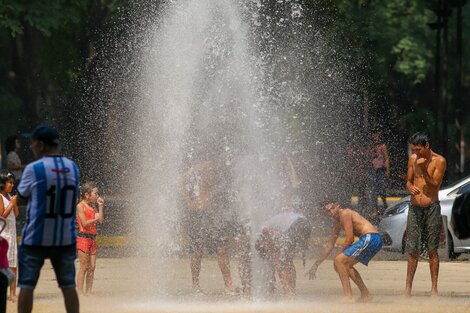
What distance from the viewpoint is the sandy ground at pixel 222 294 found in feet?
46.0

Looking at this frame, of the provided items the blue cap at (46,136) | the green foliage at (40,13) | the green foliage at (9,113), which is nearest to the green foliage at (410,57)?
the green foliage at (9,113)

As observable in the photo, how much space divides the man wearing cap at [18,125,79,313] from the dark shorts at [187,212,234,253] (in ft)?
15.5

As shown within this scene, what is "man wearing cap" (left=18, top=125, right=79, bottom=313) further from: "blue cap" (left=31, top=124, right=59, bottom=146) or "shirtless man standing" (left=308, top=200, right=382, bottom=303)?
"shirtless man standing" (left=308, top=200, right=382, bottom=303)

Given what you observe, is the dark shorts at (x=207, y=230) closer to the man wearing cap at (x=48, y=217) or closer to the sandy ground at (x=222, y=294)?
the sandy ground at (x=222, y=294)

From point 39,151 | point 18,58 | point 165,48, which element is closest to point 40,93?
point 18,58

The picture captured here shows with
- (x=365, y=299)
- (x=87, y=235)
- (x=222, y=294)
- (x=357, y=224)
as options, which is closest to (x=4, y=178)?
(x=87, y=235)

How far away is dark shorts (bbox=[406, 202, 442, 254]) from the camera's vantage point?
51.2ft

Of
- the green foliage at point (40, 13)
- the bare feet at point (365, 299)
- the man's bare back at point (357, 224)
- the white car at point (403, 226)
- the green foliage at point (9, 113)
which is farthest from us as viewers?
the green foliage at point (9, 113)

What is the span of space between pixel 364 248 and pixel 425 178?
1095 mm

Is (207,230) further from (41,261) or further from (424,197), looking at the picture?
(41,261)

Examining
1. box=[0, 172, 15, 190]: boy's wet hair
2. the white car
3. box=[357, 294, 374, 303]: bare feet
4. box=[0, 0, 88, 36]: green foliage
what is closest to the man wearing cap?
→ box=[0, 172, 15, 190]: boy's wet hair

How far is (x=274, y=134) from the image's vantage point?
56.5 feet

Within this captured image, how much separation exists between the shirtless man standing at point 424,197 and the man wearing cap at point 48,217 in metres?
5.63

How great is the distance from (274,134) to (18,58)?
30.5 m
